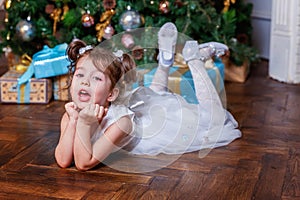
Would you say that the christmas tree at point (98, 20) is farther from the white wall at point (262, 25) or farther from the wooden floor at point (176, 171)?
the white wall at point (262, 25)

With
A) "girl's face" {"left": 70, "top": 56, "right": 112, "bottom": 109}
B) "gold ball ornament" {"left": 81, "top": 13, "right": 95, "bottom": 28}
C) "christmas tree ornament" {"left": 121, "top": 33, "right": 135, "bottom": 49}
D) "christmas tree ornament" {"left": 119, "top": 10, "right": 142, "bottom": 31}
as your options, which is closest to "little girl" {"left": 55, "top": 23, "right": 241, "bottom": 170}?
"girl's face" {"left": 70, "top": 56, "right": 112, "bottom": 109}

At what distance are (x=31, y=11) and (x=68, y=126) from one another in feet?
3.78

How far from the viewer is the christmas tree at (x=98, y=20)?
263cm

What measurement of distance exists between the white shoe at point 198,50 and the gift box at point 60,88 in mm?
665

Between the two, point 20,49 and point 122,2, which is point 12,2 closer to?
point 20,49

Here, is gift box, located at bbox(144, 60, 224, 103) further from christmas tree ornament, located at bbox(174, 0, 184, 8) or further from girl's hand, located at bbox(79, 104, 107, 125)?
girl's hand, located at bbox(79, 104, 107, 125)

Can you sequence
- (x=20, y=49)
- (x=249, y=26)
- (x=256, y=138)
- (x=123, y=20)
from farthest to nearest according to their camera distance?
(x=249, y=26), (x=20, y=49), (x=123, y=20), (x=256, y=138)

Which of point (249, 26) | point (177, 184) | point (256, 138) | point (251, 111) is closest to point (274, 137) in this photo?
point (256, 138)

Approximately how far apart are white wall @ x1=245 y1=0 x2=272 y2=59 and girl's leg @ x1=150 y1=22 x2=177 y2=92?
1.54 metres

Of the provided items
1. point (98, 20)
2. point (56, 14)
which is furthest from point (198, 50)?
point (56, 14)

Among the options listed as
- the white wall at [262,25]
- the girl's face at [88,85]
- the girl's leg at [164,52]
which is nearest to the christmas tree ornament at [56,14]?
the girl's leg at [164,52]

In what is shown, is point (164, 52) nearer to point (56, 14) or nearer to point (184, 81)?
point (184, 81)

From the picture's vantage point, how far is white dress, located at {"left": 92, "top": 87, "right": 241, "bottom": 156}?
1850mm

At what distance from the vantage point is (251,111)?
2.37 m
